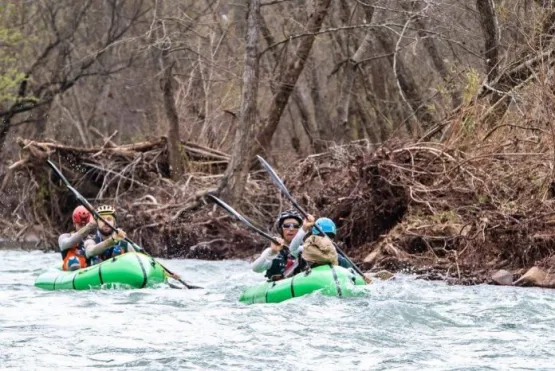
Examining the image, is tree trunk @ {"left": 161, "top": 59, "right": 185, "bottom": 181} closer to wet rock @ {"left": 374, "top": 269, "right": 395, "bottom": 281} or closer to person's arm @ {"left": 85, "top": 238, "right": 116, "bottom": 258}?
person's arm @ {"left": 85, "top": 238, "right": 116, "bottom": 258}

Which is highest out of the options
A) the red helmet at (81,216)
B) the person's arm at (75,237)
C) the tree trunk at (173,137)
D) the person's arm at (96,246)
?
the tree trunk at (173,137)

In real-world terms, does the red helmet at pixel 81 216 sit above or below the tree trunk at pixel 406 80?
below

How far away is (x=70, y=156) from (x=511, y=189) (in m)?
10.8

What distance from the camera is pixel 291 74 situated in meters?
20.6

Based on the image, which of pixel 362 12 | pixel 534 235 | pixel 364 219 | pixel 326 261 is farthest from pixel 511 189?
pixel 362 12

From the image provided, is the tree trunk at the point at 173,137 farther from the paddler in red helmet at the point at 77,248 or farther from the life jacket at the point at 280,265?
the life jacket at the point at 280,265

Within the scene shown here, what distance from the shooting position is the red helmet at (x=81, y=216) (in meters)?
14.6

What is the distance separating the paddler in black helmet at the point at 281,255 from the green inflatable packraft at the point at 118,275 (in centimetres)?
144

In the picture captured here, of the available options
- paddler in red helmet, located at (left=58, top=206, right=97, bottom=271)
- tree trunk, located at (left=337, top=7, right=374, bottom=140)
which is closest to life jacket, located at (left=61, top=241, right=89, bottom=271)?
paddler in red helmet, located at (left=58, top=206, right=97, bottom=271)

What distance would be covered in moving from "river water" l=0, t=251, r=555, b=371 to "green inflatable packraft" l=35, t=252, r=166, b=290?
181 mm

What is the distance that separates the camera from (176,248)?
19.5m

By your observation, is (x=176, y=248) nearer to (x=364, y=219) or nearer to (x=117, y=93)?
(x=364, y=219)

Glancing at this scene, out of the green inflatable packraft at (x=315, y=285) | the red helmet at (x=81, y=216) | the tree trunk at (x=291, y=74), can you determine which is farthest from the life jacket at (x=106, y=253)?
the tree trunk at (x=291, y=74)

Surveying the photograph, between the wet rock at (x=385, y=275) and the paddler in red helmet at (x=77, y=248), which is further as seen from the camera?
the paddler in red helmet at (x=77, y=248)
